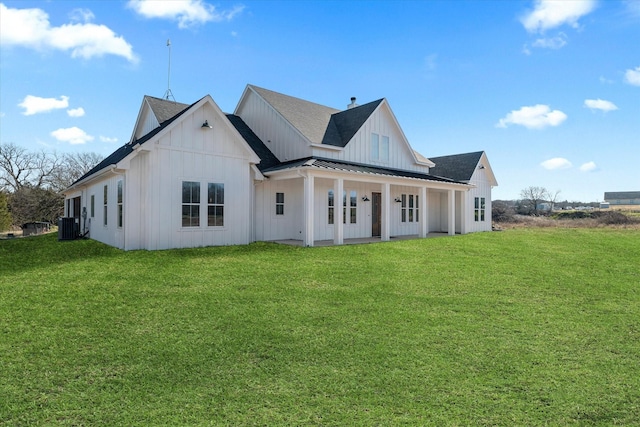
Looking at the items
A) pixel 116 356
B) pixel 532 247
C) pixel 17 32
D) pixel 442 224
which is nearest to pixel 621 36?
pixel 532 247

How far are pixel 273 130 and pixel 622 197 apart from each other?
7871 centimetres

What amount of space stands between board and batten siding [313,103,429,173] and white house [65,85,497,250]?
0.05m

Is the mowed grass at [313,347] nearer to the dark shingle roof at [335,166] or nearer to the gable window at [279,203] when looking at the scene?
the dark shingle roof at [335,166]

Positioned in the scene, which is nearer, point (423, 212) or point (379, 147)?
point (423, 212)

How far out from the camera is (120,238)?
10820mm

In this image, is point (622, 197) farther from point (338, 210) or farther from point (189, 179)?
point (189, 179)

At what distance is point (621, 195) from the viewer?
6750 centimetres

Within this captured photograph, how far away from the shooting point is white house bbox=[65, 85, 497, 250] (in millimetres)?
10625

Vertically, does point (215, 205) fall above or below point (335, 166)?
below

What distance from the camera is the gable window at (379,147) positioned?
1666 centimetres

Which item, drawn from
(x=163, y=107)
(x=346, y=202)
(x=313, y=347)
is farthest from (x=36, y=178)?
(x=313, y=347)

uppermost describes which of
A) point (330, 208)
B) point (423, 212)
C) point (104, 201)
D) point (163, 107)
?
point (163, 107)

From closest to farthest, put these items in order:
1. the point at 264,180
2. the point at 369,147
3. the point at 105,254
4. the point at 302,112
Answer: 1. the point at 105,254
2. the point at 264,180
3. the point at 369,147
4. the point at 302,112

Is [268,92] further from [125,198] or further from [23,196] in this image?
[23,196]
